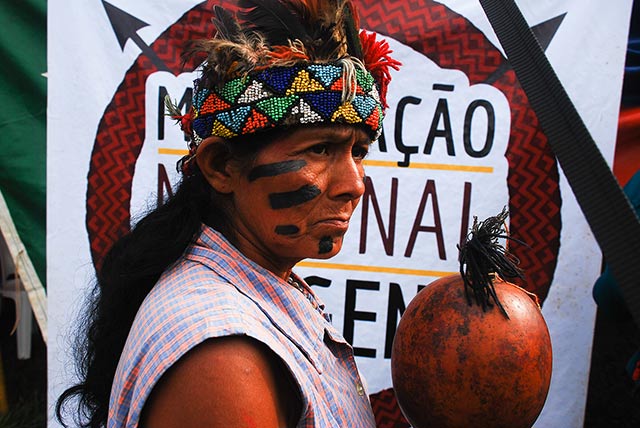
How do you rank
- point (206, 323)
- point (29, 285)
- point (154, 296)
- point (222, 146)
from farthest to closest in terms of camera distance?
point (29, 285)
point (222, 146)
point (154, 296)
point (206, 323)

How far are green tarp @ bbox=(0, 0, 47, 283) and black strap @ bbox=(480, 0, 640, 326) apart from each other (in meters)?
2.84

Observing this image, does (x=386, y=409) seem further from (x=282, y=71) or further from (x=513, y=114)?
(x=282, y=71)

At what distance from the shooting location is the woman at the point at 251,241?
1.12m

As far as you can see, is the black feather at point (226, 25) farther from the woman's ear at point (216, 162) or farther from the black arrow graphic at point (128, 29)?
the black arrow graphic at point (128, 29)

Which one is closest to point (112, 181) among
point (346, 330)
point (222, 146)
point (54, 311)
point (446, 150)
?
point (54, 311)

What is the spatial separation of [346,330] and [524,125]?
4.16ft

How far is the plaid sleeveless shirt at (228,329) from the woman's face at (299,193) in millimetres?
68

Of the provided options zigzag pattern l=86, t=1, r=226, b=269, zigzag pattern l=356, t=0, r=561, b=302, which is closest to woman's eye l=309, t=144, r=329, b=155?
zigzag pattern l=356, t=0, r=561, b=302

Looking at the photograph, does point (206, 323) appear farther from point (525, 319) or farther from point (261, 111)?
point (525, 319)

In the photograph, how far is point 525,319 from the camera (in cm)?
137

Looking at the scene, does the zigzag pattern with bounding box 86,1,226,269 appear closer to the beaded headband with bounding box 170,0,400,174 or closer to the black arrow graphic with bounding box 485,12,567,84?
the black arrow graphic with bounding box 485,12,567,84

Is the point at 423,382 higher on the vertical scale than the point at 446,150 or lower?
lower

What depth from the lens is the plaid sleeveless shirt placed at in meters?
1.13

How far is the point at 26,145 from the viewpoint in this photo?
3.36 m
